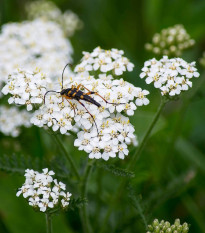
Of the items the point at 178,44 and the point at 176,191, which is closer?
the point at 176,191

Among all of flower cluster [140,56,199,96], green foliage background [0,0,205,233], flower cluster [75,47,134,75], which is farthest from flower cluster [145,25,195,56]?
flower cluster [140,56,199,96]

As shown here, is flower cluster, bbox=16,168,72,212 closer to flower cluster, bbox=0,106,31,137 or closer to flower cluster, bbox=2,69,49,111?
flower cluster, bbox=2,69,49,111

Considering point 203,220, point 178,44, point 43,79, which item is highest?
point 178,44

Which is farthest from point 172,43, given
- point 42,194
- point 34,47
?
point 42,194

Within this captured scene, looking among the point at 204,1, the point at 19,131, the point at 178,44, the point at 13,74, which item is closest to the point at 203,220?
the point at 178,44

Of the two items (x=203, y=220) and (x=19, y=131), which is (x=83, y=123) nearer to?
(x=19, y=131)

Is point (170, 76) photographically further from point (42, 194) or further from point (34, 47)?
point (34, 47)
